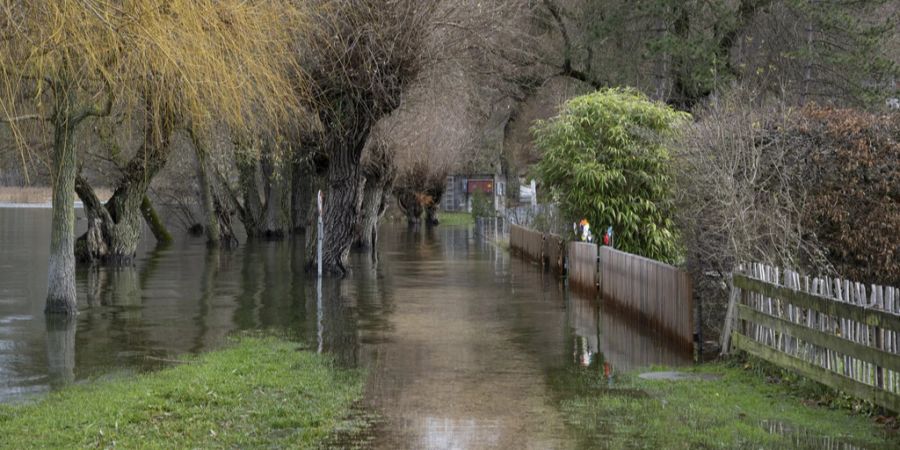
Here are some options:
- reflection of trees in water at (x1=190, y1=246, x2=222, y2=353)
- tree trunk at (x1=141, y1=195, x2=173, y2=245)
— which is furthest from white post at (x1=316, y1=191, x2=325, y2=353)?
tree trunk at (x1=141, y1=195, x2=173, y2=245)

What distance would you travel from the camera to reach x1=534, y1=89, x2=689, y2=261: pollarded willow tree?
26750mm

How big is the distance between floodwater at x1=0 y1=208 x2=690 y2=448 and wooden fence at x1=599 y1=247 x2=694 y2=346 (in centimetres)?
34

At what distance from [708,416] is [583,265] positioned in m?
14.9

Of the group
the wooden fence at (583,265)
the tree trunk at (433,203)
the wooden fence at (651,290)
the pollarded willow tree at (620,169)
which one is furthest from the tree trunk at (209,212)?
the wooden fence at (651,290)

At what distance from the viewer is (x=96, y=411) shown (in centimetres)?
1064

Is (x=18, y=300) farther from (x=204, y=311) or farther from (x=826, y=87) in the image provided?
(x=826, y=87)

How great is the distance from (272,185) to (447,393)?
43527mm

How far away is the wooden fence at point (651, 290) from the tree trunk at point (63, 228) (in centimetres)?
917

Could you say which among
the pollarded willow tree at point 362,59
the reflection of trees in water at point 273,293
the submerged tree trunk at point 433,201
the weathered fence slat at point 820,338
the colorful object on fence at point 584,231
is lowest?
the reflection of trees in water at point 273,293

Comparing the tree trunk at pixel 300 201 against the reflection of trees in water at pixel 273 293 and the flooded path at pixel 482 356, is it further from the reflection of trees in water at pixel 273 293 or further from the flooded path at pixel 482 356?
the flooded path at pixel 482 356

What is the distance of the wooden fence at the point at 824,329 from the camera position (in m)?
9.76

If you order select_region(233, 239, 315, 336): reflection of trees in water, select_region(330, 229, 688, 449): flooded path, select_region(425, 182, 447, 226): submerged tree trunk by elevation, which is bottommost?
select_region(330, 229, 688, 449): flooded path

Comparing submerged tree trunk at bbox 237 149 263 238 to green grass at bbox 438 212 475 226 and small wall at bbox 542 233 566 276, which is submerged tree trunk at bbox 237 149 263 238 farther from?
small wall at bbox 542 233 566 276

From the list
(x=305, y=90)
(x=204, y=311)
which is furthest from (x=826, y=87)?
(x=204, y=311)
